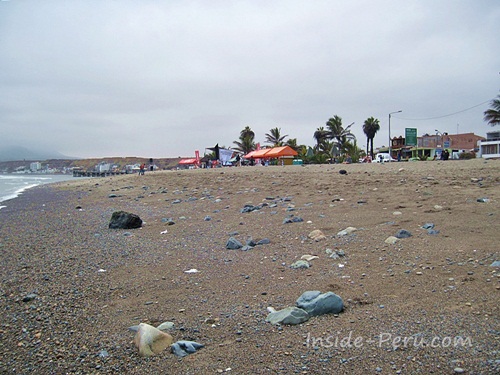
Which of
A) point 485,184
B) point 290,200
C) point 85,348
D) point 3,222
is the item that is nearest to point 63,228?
point 3,222

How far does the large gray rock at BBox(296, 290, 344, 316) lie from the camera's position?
356cm

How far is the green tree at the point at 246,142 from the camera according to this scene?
272 ft

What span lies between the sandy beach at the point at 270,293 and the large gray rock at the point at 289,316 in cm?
8

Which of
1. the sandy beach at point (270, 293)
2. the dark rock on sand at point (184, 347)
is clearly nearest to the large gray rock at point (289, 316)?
the sandy beach at point (270, 293)

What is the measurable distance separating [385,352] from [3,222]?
43.9ft

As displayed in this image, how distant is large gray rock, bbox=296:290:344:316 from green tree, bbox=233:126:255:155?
79.7 meters

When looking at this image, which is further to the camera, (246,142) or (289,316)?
(246,142)

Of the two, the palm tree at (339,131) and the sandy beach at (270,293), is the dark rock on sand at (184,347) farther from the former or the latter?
the palm tree at (339,131)

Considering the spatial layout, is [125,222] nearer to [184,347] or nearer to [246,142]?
[184,347]

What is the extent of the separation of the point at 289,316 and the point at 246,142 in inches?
3160

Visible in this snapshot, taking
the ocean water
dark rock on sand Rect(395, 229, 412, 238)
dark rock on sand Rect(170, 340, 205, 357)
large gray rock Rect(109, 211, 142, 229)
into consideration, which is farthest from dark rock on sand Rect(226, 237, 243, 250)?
the ocean water

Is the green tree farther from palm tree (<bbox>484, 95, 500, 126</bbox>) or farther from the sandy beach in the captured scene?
the sandy beach

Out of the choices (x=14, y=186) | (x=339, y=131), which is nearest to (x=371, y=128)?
(x=339, y=131)

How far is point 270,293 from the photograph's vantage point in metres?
4.24
